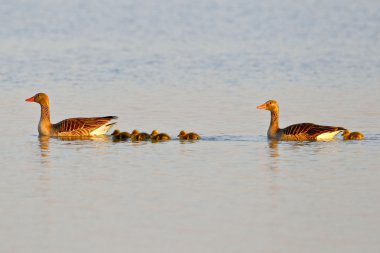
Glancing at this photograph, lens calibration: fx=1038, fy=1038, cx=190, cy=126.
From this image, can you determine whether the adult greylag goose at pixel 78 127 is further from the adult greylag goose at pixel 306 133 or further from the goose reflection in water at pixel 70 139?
the adult greylag goose at pixel 306 133

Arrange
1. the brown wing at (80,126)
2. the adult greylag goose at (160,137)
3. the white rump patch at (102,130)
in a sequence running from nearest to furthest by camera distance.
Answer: the adult greylag goose at (160,137) → the brown wing at (80,126) → the white rump patch at (102,130)

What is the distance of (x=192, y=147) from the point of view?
18.8 metres

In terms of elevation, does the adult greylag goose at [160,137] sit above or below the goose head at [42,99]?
below

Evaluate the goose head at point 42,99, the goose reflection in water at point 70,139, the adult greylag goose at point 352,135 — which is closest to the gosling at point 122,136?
the goose reflection in water at point 70,139

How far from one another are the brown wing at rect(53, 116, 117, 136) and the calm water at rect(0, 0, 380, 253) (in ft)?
1.31

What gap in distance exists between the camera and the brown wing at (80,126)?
2086 centimetres

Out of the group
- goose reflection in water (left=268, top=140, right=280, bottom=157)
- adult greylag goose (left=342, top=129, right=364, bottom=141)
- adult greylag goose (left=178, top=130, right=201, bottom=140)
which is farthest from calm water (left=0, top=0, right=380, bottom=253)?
adult greylag goose (left=178, top=130, right=201, bottom=140)

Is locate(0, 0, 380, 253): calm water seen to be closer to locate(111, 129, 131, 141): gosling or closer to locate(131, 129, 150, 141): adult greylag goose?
locate(111, 129, 131, 141): gosling

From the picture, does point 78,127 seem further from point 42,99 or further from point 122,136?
point 42,99

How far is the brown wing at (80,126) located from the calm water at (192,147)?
0.40 m

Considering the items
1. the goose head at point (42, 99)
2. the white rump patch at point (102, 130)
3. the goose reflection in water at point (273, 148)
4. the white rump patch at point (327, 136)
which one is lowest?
the goose reflection in water at point (273, 148)

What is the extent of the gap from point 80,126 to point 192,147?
10.1 ft

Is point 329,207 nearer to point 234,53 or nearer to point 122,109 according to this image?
point 122,109

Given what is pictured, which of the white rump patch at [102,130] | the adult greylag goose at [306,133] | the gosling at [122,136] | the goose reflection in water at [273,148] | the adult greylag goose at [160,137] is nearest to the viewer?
the goose reflection in water at [273,148]
